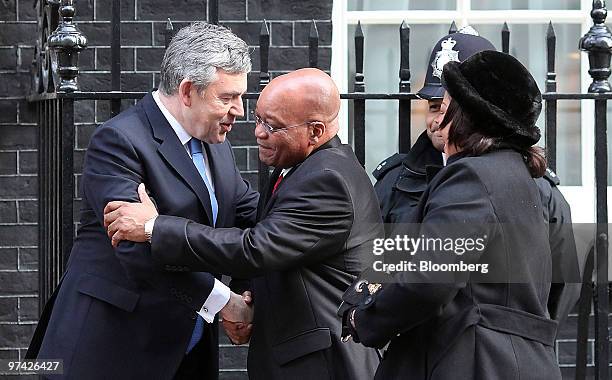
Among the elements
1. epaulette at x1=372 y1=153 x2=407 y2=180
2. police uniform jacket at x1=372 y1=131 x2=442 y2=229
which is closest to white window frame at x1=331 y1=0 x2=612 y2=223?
epaulette at x1=372 y1=153 x2=407 y2=180

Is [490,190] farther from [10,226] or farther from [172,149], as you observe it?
[10,226]

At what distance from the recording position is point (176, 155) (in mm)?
4277

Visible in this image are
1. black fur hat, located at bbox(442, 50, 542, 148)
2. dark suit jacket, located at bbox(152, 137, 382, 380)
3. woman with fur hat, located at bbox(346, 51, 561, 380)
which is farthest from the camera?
dark suit jacket, located at bbox(152, 137, 382, 380)

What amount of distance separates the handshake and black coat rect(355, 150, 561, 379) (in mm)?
682

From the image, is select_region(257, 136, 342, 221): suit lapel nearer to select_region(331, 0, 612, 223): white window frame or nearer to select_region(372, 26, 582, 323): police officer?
select_region(372, 26, 582, 323): police officer

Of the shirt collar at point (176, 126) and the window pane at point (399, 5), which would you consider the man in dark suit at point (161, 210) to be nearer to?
the shirt collar at point (176, 126)

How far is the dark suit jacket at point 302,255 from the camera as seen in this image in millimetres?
3965

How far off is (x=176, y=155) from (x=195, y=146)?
0.19 meters

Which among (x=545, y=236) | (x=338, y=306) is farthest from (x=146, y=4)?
(x=545, y=236)

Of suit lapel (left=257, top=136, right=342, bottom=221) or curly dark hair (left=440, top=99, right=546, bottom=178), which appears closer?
curly dark hair (left=440, top=99, right=546, bottom=178)

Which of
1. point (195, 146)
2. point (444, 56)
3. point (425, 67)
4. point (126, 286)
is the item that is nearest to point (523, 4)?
point (425, 67)

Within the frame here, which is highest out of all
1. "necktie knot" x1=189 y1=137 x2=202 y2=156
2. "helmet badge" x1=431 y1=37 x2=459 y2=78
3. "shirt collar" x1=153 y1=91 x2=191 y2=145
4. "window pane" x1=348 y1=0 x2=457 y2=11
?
"window pane" x1=348 y1=0 x2=457 y2=11

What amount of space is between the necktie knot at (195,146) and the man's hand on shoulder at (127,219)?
43cm

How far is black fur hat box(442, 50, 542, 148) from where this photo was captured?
363 cm
